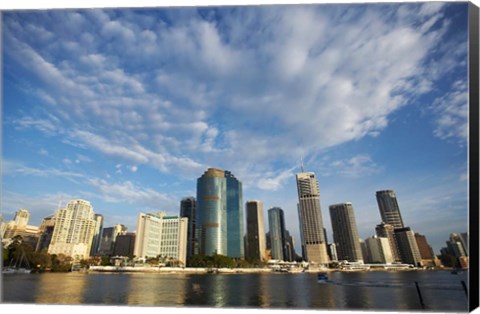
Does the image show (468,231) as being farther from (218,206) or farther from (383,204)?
(383,204)

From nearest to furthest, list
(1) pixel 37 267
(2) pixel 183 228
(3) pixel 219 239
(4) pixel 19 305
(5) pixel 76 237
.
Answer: (4) pixel 19 305, (1) pixel 37 267, (5) pixel 76 237, (2) pixel 183 228, (3) pixel 219 239

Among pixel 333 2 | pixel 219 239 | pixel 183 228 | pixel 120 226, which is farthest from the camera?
pixel 120 226

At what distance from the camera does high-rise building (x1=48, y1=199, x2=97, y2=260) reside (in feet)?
176

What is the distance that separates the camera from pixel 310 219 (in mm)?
81500

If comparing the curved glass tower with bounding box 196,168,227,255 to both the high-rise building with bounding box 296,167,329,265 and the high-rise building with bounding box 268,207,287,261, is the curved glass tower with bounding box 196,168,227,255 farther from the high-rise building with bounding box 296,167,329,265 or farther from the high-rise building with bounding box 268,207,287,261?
the high-rise building with bounding box 268,207,287,261

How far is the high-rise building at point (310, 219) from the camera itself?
77.7 m

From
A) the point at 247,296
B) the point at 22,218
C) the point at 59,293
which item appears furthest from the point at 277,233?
the point at 59,293

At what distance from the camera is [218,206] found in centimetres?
7200

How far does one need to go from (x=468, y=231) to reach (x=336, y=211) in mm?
79877

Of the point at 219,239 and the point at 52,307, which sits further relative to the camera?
the point at 219,239

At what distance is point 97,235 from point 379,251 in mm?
64579

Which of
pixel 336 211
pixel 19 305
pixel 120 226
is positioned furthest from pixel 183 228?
pixel 19 305

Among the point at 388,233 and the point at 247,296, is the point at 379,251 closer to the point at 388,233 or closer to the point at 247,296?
the point at 388,233

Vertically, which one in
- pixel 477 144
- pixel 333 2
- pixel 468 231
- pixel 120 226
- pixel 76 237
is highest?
pixel 120 226
